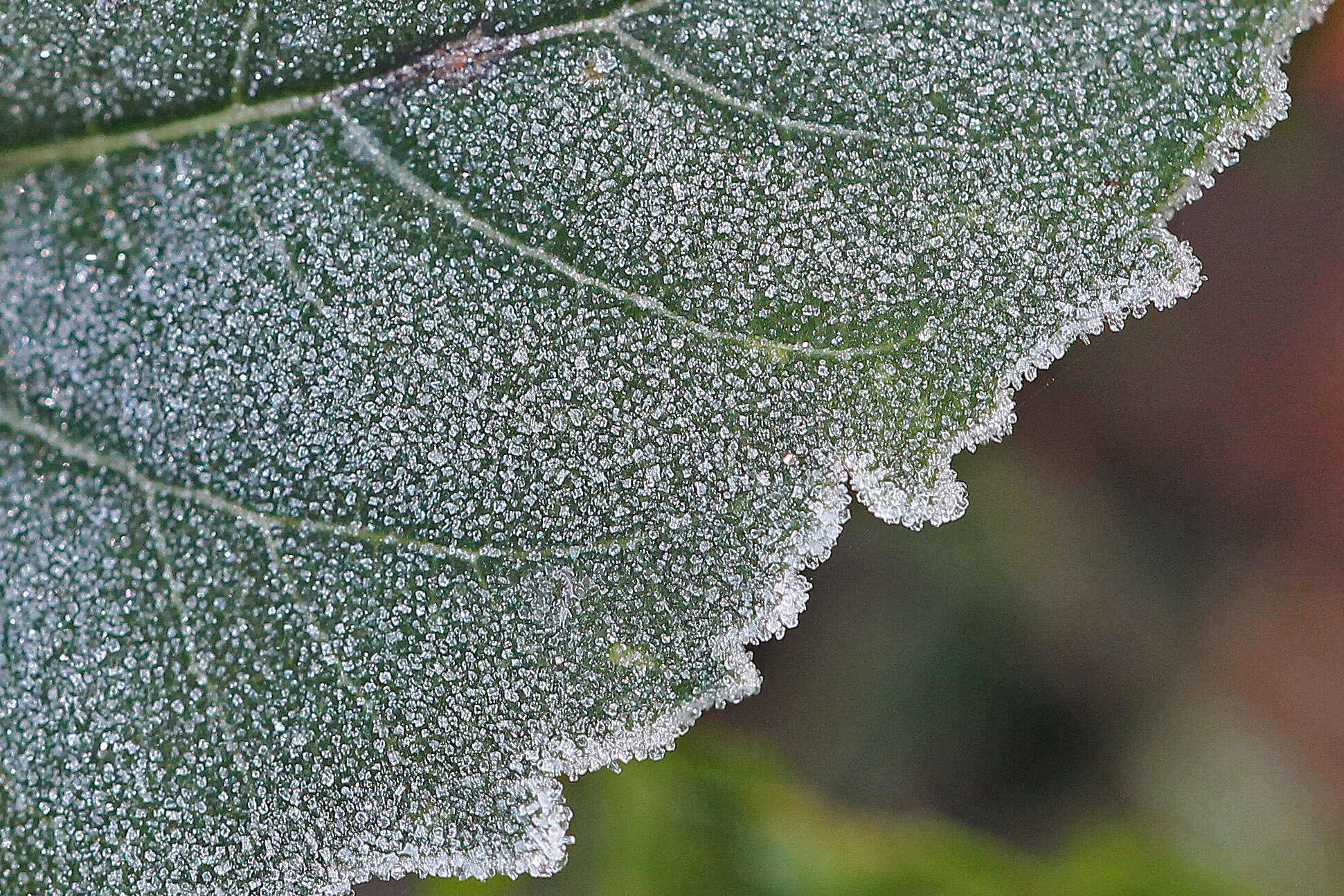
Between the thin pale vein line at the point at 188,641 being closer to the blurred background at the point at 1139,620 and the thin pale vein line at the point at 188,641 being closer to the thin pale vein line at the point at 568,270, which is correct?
the thin pale vein line at the point at 568,270

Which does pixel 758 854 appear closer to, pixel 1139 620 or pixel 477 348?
pixel 1139 620

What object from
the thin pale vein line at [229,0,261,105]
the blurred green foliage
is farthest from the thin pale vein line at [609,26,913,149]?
the blurred green foliage

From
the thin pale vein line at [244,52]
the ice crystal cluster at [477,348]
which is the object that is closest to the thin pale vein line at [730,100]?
the ice crystal cluster at [477,348]

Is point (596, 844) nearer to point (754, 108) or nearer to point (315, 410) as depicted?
point (315, 410)

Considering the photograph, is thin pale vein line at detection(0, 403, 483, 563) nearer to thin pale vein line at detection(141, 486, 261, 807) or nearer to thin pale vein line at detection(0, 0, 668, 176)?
thin pale vein line at detection(141, 486, 261, 807)

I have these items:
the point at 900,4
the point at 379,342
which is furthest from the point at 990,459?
the point at 379,342

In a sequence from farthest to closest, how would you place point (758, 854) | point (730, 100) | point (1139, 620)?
point (1139, 620)
point (758, 854)
point (730, 100)

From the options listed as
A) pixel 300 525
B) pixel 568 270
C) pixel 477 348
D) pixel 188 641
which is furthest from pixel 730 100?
pixel 188 641
